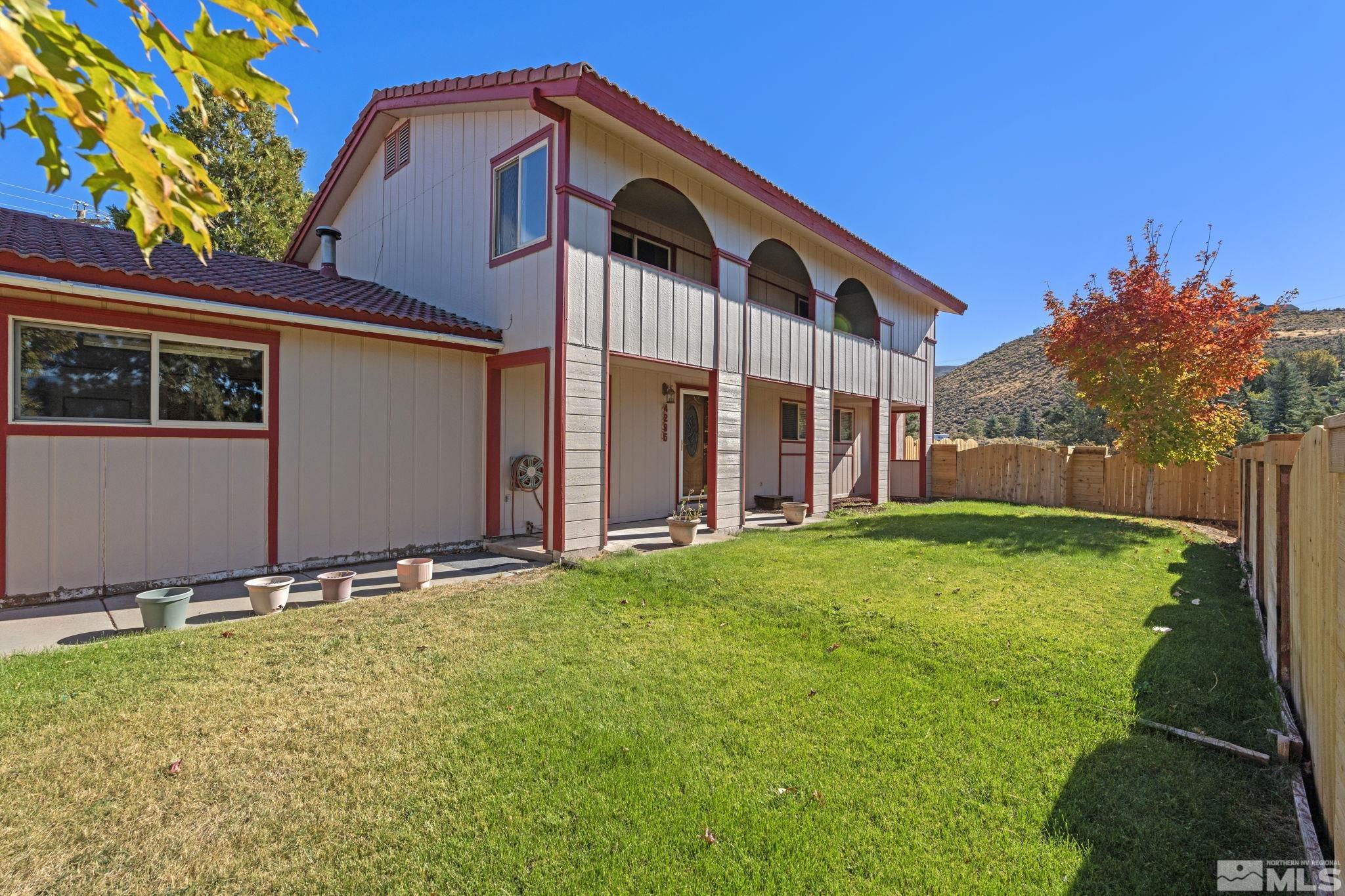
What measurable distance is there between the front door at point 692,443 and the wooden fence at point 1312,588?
7.97 metres

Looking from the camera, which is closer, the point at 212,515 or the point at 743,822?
the point at 743,822

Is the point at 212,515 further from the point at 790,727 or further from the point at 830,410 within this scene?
the point at 830,410

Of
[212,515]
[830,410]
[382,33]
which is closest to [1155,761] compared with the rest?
[212,515]

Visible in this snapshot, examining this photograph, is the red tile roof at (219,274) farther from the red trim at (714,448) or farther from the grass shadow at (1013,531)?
the grass shadow at (1013,531)

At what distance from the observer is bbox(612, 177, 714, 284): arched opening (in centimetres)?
892

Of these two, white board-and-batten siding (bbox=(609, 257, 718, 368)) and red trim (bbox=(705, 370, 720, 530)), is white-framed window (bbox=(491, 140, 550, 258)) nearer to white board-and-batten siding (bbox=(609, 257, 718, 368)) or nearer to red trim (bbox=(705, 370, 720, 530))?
white board-and-batten siding (bbox=(609, 257, 718, 368))

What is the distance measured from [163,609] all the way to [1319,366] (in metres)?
42.7

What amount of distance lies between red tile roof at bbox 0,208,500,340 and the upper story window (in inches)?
94.2

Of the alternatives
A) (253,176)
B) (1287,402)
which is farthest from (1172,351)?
(253,176)

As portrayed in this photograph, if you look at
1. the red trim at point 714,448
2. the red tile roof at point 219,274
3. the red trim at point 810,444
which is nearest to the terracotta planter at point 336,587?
the red tile roof at point 219,274

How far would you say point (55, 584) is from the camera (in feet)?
16.8

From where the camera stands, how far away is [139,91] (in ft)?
4.20

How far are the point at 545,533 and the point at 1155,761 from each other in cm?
576

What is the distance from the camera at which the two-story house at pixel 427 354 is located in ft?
17.4
